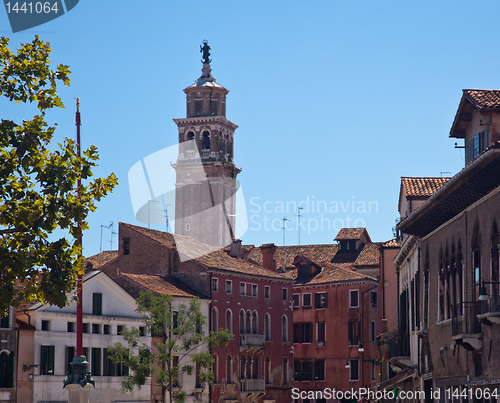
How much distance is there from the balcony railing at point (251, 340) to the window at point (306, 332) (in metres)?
7.75

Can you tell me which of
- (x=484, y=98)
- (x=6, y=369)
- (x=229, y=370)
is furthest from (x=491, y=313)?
(x=229, y=370)

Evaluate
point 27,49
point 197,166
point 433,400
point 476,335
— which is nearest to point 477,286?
point 476,335

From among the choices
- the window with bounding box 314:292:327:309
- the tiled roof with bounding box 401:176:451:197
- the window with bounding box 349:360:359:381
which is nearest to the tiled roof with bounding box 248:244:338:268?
the window with bounding box 314:292:327:309

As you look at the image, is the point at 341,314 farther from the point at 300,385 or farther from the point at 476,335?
the point at 476,335

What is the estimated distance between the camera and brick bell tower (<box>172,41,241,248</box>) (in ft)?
292

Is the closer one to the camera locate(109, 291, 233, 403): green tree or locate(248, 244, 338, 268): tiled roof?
locate(109, 291, 233, 403): green tree

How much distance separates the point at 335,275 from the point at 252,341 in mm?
11136

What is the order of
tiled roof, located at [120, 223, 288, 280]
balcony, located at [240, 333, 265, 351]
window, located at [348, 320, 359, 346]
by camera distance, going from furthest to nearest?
1. window, located at [348, 320, 359, 346]
2. balcony, located at [240, 333, 265, 351]
3. tiled roof, located at [120, 223, 288, 280]

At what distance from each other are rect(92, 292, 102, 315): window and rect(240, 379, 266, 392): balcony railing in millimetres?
14809

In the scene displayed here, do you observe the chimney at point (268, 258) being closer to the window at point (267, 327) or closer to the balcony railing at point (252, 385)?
the window at point (267, 327)

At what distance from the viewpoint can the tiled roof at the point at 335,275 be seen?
70.3m

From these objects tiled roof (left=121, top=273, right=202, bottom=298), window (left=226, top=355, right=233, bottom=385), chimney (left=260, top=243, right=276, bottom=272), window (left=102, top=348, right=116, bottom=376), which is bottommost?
window (left=226, top=355, right=233, bottom=385)

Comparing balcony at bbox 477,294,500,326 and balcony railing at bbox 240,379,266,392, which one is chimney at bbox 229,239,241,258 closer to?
balcony railing at bbox 240,379,266,392

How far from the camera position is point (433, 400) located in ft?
93.7
